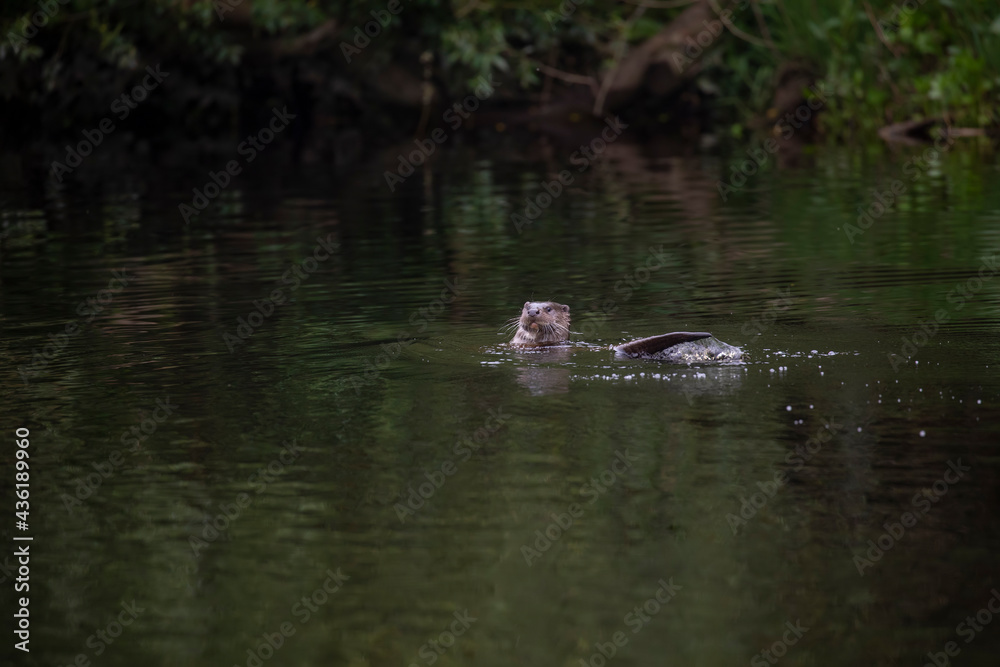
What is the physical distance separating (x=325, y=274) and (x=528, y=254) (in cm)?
208

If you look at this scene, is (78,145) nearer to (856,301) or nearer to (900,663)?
(856,301)

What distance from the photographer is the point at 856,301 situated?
1143 cm
